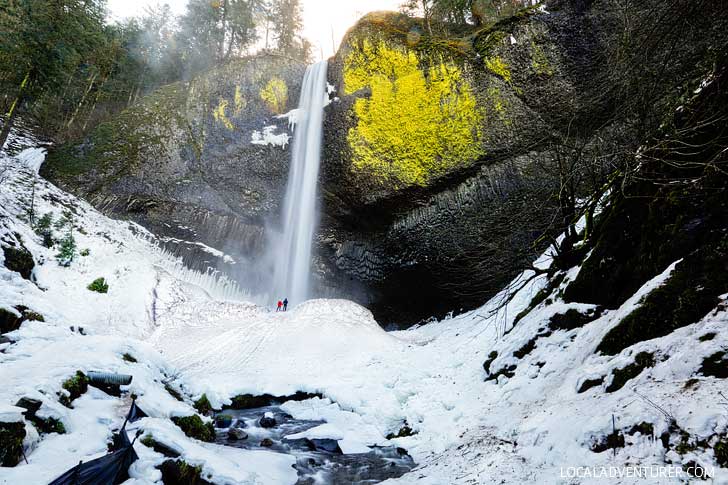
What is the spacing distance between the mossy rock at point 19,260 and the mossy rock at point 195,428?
9057 mm

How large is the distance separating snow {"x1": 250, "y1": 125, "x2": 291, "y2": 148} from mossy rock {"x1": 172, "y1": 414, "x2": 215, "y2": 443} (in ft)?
65.3

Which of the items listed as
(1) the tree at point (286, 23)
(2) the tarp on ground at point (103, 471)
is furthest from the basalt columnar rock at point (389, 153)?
(1) the tree at point (286, 23)

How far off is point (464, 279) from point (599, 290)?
13.4 metres

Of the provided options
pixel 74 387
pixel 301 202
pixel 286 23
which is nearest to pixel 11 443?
pixel 74 387

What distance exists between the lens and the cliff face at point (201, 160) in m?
22.5

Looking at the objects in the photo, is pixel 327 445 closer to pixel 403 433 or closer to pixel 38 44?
pixel 403 433

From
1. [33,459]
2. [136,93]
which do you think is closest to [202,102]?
[136,93]

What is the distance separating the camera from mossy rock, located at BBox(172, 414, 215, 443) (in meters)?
6.90

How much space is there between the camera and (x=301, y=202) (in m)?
23.3

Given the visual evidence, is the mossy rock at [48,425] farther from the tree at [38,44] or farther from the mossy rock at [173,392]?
the tree at [38,44]

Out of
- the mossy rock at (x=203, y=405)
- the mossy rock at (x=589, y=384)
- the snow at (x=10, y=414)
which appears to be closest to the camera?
the snow at (x=10, y=414)

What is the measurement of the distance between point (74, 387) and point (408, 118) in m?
17.7

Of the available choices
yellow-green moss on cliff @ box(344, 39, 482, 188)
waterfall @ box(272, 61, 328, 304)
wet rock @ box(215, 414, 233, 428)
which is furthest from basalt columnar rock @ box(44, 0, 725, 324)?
wet rock @ box(215, 414, 233, 428)

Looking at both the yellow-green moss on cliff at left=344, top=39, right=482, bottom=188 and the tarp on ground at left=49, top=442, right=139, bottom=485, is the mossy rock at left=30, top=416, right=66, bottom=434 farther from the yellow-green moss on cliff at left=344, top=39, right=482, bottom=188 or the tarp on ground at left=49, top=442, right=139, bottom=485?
the yellow-green moss on cliff at left=344, top=39, right=482, bottom=188
